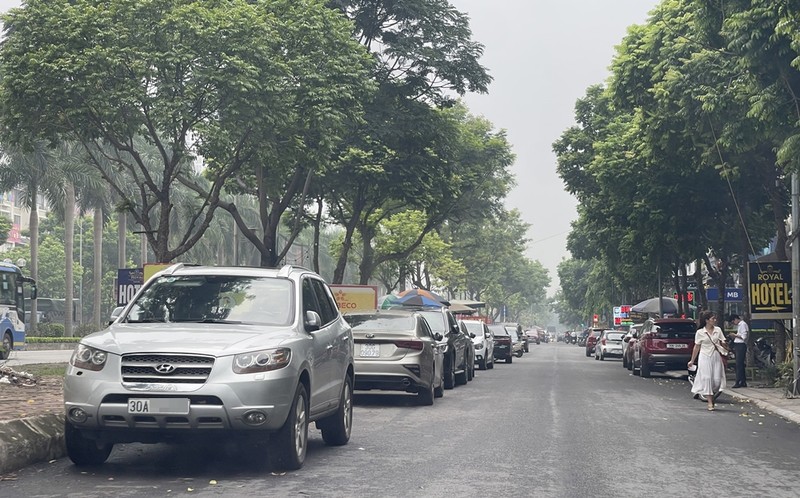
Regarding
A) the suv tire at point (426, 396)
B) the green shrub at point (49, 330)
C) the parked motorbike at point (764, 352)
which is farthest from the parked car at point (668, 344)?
the green shrub at point (49, 330)

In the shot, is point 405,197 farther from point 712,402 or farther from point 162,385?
point 162,385

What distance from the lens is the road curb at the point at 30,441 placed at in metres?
9.58

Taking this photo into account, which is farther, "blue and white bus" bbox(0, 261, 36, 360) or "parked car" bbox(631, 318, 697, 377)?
"blue and white bus" bbox(0, 261, 36, 360)

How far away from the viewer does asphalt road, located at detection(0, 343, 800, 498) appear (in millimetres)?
8961

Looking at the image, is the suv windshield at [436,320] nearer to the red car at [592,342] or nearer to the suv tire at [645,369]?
the suv tire at [645,369]

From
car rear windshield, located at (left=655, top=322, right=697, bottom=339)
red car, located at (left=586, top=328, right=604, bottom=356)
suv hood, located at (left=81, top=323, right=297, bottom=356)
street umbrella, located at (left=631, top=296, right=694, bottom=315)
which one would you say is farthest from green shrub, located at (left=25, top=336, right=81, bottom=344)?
suv hood, located at (left=81, top=323, right=297, bottom=356)

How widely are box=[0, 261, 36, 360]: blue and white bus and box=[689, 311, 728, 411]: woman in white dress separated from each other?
2240cm

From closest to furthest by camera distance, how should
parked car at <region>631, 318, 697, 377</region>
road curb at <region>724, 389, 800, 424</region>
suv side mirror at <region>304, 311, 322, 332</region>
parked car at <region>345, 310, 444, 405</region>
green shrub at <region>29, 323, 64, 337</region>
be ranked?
suv side mirror at <region>304, 311, 322, 332</region> < road curb at <region>724, 389, 800, 424</region> < parked car at <region>345, 310, 444, 405</region> < parked car at <region>631, 318, 697, 377</region> < green shrub at <region>29, 323, 64, 337</region>

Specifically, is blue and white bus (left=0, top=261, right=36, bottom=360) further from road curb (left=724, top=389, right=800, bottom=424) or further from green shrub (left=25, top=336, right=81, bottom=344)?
road curb (left=724, top=389, right=800, bottom=424)

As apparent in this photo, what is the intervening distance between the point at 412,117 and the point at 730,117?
16.0 meters

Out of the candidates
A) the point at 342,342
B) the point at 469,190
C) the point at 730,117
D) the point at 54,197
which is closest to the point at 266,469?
the point at 342,342

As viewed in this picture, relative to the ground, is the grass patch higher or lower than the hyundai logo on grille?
lower

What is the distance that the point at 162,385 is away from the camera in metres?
8.99

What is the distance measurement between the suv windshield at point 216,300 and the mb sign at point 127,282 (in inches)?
504
